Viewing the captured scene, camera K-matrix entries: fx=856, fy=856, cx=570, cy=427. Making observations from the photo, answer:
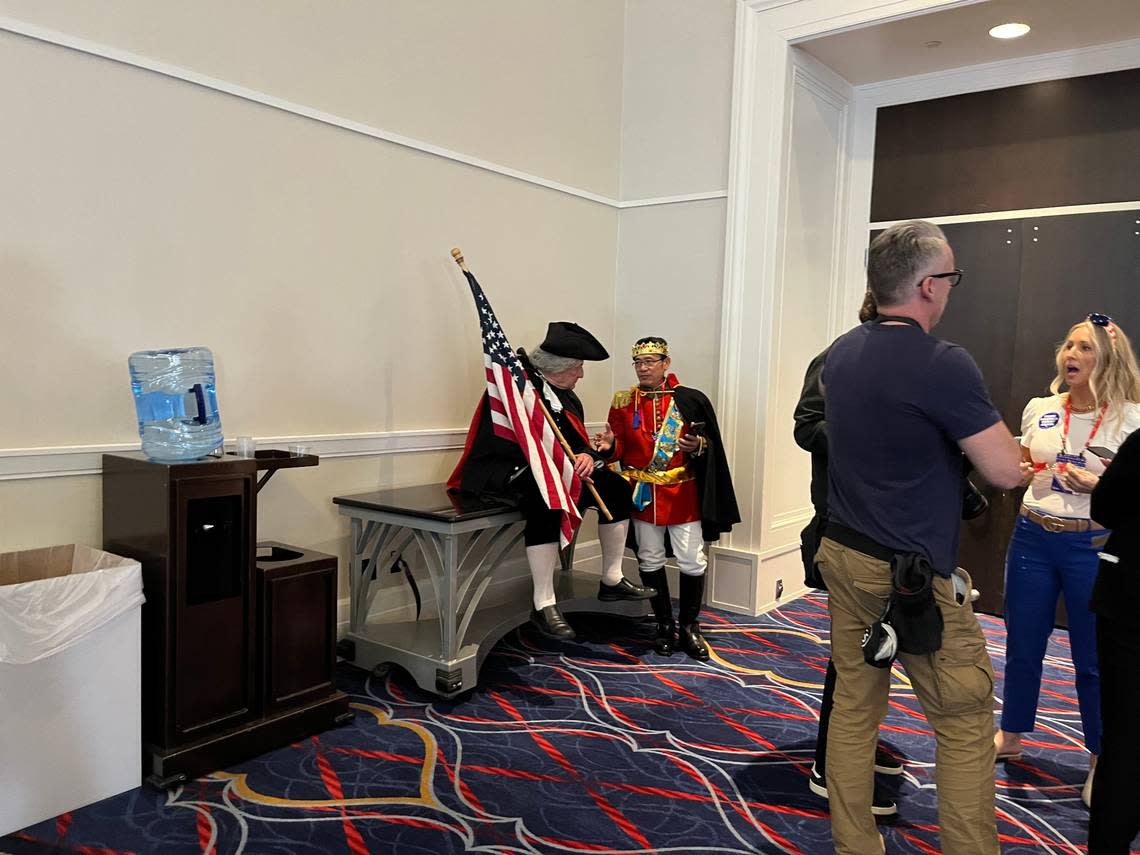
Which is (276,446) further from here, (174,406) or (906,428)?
(906,428)

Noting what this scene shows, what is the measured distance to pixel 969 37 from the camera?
13.8 ft

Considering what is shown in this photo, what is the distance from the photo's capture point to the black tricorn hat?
363cm

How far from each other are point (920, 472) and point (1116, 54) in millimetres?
3548

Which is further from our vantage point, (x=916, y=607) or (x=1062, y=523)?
(x=1062, y=523)

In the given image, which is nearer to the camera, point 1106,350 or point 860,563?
point 860,563

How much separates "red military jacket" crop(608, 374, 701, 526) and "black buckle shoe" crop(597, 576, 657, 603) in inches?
12.7

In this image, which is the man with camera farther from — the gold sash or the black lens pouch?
the gold sash

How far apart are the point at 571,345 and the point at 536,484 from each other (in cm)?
61

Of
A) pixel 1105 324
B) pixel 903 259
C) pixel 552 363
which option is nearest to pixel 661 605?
pixel 552 363

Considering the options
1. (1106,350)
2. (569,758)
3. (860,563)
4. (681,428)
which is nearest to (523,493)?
(681,428)

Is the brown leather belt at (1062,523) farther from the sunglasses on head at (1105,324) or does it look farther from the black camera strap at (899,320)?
the black camera strap at (899,320)

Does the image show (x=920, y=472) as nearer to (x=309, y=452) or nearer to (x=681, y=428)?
(x=681, y=428)

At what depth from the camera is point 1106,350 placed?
2.63 metres

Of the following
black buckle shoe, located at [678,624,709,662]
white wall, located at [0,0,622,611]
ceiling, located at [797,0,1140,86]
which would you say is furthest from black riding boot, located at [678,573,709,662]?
ceiling, located at [797,0,1140,86]
